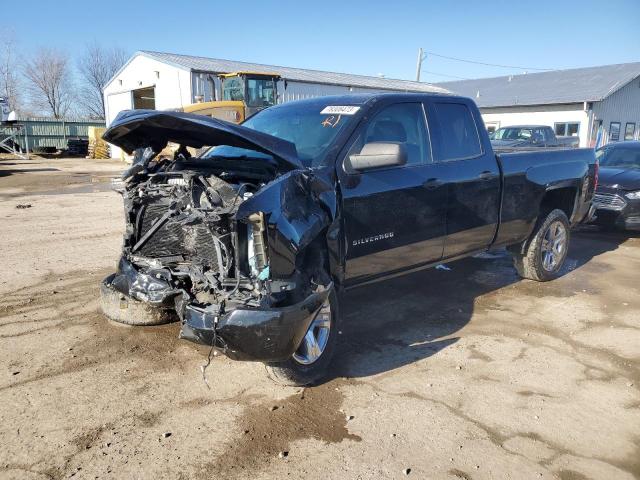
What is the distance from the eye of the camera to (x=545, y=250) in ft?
20.5

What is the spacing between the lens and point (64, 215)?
35.0 feet

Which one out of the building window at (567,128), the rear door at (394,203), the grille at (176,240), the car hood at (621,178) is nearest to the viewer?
the grille at (176,240)

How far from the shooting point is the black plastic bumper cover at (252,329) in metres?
3.04

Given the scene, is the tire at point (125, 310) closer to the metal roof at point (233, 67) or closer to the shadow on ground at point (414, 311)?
the shadow on ground at point (414, 311)

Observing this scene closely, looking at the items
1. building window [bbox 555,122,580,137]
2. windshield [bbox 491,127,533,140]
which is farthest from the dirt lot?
building window [bbox 555,122,580,137]

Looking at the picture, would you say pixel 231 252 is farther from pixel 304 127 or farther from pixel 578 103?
pixel 578 103

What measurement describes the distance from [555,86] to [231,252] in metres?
36.4

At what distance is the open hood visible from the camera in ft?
10.8

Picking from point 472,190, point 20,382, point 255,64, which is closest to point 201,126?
point 20,382

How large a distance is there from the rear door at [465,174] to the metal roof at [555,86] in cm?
2873

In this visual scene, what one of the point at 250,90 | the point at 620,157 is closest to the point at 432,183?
the point at 620,157

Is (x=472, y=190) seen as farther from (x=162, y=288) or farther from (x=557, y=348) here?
(x=162, y=288)

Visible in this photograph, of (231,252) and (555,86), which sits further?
(555,86)

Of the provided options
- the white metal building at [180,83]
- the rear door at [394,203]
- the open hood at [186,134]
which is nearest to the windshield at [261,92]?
the white metal building at [180,83]
